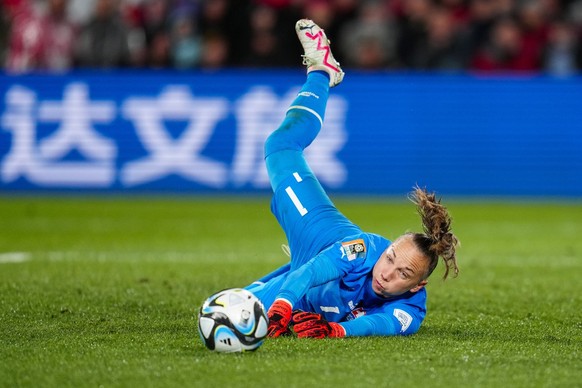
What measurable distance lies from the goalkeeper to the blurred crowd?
941 cm

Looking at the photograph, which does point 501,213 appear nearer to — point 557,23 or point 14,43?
point 557,23

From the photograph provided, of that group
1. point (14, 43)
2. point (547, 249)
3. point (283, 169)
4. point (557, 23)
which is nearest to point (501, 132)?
point (557, 23)

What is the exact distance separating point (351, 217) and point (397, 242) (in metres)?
7.40

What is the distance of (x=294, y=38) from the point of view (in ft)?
55.8

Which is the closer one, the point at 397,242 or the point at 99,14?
the point at 397,242

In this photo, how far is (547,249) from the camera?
12070 mm

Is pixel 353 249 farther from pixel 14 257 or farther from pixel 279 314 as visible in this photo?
pixel 14 257

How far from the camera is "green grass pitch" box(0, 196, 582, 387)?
5570mm

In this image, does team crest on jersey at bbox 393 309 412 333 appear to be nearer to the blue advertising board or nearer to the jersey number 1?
the jersey number 1

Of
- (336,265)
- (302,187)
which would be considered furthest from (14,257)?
(336,265)

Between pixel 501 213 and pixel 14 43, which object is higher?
pixel 14 43

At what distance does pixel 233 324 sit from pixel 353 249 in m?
1.08

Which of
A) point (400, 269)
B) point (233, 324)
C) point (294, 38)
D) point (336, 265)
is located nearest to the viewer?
point (233, 324)

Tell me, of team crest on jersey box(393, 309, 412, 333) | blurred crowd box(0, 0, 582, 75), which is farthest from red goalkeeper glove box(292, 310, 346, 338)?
blurred crowd box(0, 0, 582, 75)
